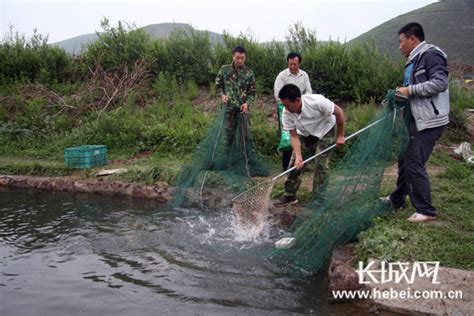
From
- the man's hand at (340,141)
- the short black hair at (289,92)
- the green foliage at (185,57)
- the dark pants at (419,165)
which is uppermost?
the green foliage at (185,57)

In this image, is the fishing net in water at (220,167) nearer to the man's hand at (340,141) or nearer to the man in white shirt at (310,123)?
the man in white shirt at (310,123)

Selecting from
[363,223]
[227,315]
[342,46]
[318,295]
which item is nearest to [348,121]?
[342,46]

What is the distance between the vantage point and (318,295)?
3725mm

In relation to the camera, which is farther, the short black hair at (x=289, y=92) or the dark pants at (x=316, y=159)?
the dark pants at (x=316, y=159)

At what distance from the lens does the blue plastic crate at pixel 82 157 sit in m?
7.60

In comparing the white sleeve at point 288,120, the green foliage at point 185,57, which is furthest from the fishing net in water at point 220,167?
the green foliage at point 185,57

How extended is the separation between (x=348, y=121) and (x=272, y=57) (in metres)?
2.97

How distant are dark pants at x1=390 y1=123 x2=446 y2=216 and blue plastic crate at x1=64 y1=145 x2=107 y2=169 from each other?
5.48 metres

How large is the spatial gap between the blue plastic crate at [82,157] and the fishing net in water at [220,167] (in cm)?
221

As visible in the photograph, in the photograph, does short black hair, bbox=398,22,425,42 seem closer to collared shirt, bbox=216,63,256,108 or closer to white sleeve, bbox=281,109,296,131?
white sleeve, bbox=281,109,296,131

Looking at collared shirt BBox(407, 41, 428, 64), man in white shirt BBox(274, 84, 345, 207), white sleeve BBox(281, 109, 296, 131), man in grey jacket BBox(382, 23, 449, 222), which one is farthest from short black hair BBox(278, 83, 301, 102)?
collared shirt BBox(407, 41, 428, 64)

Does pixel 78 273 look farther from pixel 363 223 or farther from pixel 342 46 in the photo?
pixel 342 46

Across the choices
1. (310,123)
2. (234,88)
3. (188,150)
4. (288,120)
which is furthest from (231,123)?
(188,150)

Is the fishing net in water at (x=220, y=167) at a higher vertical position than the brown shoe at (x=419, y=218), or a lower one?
higher
